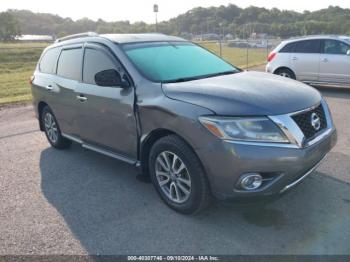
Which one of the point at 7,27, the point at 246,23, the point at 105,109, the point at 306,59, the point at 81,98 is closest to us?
the point at 105,109

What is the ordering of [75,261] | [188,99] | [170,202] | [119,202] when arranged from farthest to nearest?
[119,202] → [170,202] → [188,99] → [75,261]

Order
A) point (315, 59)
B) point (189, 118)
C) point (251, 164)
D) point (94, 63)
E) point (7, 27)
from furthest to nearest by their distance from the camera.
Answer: point (7, 27), point (315, 59), point (94, 63), point (189, 118), point (251, 164)

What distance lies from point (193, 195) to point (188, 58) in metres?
1.88

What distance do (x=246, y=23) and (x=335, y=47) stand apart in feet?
167

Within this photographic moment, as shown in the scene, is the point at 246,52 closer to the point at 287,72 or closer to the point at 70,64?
the point at 287,72

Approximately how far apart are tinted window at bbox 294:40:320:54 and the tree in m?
87.3

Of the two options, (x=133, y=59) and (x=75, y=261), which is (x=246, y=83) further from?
(x=75, y=261)

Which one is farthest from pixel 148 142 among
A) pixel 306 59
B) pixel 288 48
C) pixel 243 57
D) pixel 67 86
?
pixel 243 57

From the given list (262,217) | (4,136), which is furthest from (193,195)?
(4,136)

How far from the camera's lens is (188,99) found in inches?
137

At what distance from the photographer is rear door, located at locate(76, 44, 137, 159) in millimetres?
4074

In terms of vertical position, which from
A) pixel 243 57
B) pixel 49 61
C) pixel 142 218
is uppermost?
pixel 49 61

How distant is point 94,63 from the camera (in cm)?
466

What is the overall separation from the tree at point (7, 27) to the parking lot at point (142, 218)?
90.5 metres
